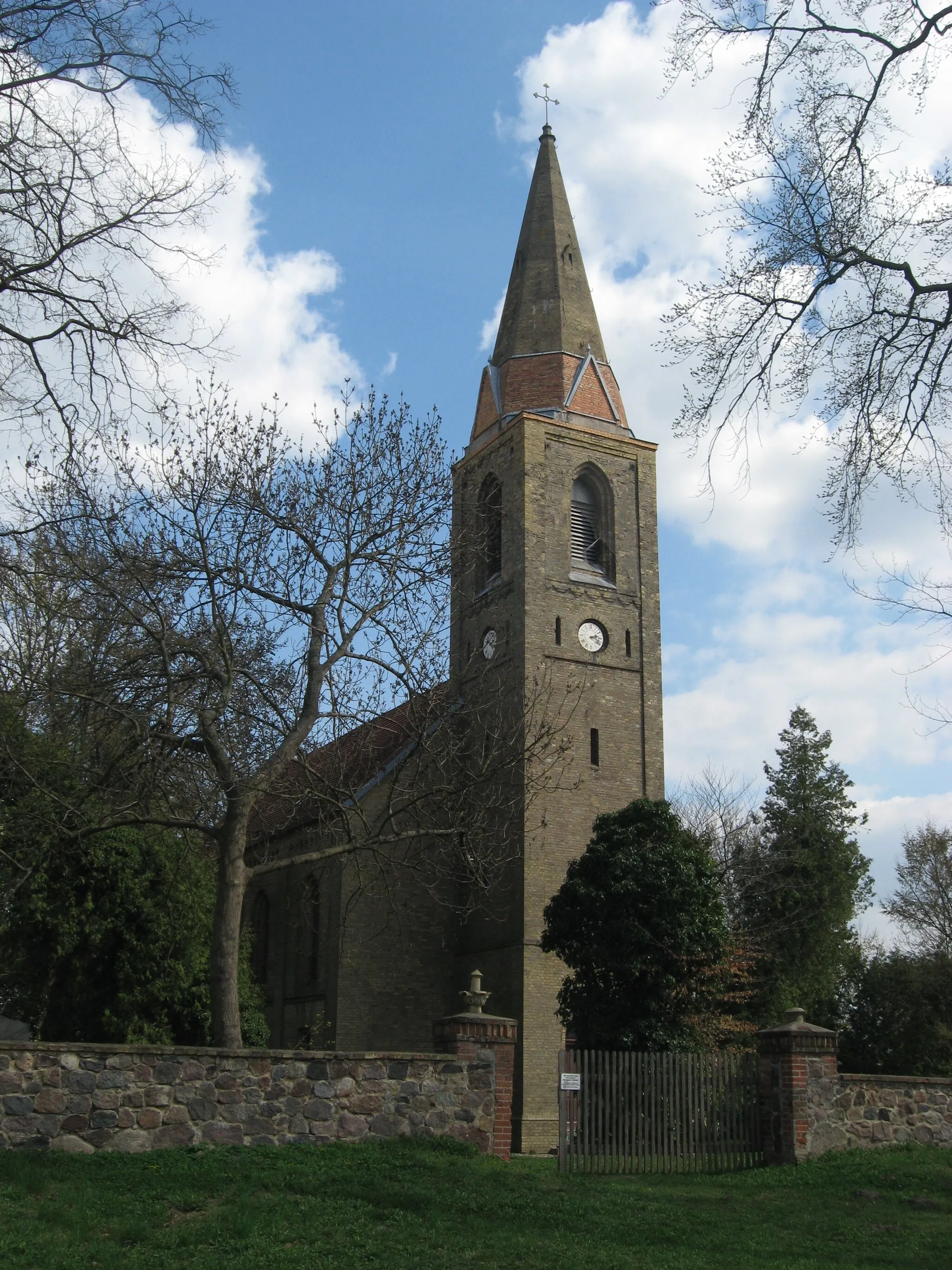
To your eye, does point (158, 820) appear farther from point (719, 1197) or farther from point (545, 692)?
point (545, 692)

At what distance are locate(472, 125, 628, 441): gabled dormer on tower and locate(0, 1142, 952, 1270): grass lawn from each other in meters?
24.4

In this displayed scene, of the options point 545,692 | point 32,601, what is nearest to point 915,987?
point 545,692

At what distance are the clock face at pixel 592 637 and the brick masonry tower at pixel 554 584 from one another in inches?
2.0

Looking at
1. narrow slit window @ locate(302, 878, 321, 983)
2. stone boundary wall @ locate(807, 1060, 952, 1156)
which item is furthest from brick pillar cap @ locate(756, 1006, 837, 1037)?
narrow slit window @ locate(302, 878, 321, 983)

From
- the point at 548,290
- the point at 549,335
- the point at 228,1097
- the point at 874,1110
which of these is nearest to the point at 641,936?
the point at 874,1110

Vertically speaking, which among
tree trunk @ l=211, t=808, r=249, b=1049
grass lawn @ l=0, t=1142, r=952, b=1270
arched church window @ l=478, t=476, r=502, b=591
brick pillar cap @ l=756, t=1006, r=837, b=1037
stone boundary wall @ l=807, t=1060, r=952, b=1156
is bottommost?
grass lawn @ l=0, t=1142, r=952, b=1270

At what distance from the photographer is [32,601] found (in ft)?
36.0

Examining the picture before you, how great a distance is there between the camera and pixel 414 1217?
1025 centimetres

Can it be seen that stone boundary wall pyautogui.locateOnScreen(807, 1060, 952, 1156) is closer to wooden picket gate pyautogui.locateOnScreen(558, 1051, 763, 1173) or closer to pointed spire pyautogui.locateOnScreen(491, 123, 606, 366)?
wooden picket gate pyautogui.locateOnScreen(558, 1051, 763, 1173)

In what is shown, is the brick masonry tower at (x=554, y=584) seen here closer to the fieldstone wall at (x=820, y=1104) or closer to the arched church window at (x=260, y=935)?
the arched church window at (x=260, y=935)

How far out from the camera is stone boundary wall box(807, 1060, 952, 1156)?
49.6 feet

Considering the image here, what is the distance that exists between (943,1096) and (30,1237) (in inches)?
479

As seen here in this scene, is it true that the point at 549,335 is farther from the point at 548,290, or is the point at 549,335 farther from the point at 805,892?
the point at 805,892

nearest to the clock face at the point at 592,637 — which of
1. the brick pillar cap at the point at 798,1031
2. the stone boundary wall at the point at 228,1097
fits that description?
the brick pillar cap at the point at 798,1031
